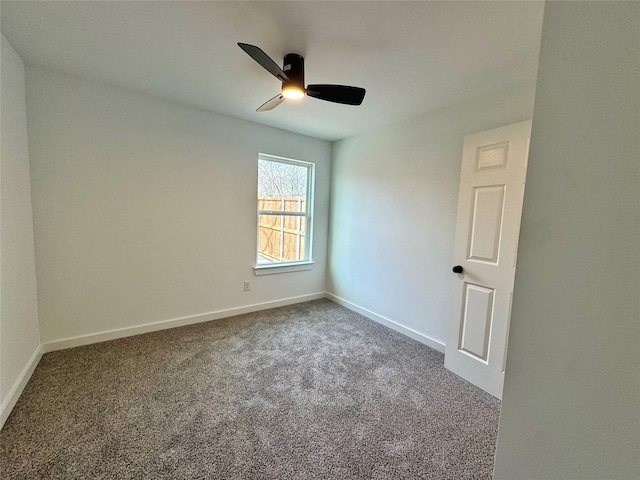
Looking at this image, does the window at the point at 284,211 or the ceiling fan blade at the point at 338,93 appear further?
the window at the point at 284,211

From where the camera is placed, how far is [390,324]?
10.3 feet

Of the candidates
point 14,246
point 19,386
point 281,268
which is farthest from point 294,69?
point 19,386

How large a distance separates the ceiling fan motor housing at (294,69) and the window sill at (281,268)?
2.25 metres

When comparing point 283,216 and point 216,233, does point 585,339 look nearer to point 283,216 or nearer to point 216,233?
point 216,233

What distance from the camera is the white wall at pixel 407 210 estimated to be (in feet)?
8.19

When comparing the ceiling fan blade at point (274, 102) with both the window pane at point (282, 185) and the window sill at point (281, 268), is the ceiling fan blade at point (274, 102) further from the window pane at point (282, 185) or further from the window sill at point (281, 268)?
the window sill at point (281, 268)

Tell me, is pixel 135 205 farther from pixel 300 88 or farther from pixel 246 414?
pixel 246 414

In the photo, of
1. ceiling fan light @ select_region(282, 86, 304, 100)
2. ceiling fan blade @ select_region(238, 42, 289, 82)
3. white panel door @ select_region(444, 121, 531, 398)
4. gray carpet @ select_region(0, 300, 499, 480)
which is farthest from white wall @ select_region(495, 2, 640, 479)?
white panel door @ select_region(444, 121, 531, 398)

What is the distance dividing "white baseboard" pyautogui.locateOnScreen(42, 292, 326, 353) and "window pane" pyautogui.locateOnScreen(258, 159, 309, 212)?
130 centimetres

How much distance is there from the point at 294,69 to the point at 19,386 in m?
2.85

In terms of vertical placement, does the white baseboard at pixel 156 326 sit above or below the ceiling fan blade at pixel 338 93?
below

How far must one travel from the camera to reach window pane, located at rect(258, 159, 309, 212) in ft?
11.5

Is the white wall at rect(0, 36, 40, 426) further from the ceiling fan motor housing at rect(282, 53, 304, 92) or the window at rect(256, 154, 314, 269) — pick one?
the window at rect(256, 154, 314, 269)

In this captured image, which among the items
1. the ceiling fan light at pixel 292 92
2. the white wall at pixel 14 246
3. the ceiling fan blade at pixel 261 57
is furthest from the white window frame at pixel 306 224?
the white wall at pixel 14 246
